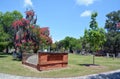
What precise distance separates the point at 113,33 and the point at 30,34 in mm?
40911

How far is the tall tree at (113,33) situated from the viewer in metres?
64.4

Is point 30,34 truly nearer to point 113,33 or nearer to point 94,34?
point 94,34

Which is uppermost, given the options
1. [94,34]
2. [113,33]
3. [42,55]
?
[113,33]

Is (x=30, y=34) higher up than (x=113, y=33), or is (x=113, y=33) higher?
(x=113, y=33)

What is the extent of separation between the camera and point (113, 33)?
66.8 meters

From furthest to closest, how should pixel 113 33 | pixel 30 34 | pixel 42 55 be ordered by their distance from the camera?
1. pixel 113 33
2. pixel 30 34
3. pixel 42 55

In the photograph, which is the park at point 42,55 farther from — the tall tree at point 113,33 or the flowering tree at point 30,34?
the tall tree at point 113,33

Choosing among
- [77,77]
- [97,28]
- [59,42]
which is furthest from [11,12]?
[59,42]

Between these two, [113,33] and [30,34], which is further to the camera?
[113,33]

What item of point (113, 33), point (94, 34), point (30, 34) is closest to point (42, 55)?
point (94, 34)

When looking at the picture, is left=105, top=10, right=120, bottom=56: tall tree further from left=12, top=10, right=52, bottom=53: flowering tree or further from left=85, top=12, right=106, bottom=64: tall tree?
left=85, top=12, right=106, bottom=64: tall tree

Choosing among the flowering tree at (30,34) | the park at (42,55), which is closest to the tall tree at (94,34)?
the park at (42,55)

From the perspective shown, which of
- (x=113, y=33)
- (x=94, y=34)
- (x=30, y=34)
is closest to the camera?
(x=94, y=34)

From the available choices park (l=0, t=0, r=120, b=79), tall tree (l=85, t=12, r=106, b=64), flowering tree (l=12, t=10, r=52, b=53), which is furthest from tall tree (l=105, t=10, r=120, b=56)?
tall tree (l=85, t=12, r=106, b=64)
